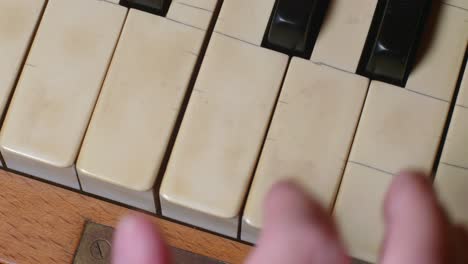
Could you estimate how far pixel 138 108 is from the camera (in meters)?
0.62

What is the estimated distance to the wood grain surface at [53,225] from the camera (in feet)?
2.17

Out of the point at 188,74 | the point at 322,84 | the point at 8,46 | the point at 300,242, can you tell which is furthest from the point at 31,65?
the point at 300,242

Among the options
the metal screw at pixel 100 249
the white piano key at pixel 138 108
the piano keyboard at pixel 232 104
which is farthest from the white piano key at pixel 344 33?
the metal screw at pixel 100 249

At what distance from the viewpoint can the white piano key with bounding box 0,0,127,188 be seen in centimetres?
62

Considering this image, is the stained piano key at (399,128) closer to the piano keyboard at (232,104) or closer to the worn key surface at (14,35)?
the piano keyboard at (232,104)

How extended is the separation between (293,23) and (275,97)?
0.06 metres

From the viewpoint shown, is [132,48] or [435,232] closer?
[435,232]

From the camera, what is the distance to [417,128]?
0.63 meters

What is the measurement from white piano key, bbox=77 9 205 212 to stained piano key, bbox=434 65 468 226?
22cm

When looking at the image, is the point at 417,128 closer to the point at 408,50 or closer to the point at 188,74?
the point at 408,50

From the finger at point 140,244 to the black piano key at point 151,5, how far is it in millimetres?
317

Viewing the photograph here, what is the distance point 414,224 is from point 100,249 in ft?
1.18

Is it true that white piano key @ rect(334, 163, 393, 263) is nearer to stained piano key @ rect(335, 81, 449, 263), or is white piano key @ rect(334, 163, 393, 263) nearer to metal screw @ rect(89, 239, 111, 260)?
stained piano key @ rect(335, 81, 449, 263)

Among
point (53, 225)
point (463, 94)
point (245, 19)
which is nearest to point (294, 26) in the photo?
point (245, 19)
